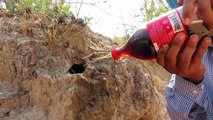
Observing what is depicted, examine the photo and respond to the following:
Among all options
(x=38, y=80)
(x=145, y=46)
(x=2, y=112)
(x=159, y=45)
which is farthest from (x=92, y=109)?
(x=159, y=45)

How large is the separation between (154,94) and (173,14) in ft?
4.79

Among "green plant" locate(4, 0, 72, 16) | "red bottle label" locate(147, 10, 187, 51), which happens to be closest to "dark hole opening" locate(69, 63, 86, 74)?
"green plant" locate(4, 0, 72, 16)

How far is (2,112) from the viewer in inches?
81.9

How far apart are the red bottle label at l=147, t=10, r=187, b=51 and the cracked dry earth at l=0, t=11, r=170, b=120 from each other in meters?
1.02

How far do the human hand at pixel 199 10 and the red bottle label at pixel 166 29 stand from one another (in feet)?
0.19

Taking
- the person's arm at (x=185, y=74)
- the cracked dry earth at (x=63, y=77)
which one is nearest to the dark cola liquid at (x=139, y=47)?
the person's arm at (x=185, y=74)

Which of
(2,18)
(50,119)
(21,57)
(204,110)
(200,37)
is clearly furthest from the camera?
(2,18)

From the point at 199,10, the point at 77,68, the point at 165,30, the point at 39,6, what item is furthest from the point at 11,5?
the point at 199,10

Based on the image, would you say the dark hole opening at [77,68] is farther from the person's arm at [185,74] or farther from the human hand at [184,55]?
the human hand at [184,55]

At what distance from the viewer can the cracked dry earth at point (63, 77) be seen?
6.89ft

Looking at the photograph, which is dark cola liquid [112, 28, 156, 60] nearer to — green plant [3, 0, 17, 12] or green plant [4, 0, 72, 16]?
green plant [4, 0, 72, 16]

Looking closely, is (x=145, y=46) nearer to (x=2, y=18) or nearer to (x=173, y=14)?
(x=173, y=14)

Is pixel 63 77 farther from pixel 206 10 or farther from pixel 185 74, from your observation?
pixel 206 10

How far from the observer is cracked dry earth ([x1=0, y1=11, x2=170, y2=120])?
2.10 metres
